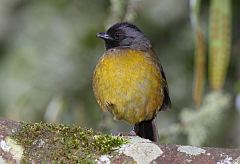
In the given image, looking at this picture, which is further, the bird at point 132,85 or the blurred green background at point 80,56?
the blurred green background at point 80,56

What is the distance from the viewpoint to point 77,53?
667 cm

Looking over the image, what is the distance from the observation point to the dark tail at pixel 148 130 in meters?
5.07

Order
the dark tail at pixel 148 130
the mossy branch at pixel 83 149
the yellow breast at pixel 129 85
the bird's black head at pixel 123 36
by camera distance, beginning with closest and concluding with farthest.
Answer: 1. the mossy branch at pixel 83 149
2. the yellow breast at pixel 129 85
3. the dark tail at pixel 148 130
4. the bird's black head at pixel 123 36

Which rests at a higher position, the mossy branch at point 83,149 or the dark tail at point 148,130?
the dark tail at point 148,130

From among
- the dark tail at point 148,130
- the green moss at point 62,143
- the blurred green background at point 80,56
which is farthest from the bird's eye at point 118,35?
the green moss at point 62,143

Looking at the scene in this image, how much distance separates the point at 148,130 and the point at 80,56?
5.98 ft

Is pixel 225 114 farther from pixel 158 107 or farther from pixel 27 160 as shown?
pixel 27 160

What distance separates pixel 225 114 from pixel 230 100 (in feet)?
0.95

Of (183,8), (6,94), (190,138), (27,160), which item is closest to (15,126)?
(27,160)

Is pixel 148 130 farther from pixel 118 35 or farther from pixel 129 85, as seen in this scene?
pixel 118 35

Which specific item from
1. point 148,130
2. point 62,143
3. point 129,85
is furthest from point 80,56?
point 62,143

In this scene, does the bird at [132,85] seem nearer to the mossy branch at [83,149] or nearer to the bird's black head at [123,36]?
the bird's black head at [123,36]

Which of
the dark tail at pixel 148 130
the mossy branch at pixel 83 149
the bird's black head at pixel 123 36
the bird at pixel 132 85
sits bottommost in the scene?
the mossy branch at pixel 83 149

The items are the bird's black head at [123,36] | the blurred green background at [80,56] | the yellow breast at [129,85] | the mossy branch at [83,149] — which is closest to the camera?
the mossy branch at [83,149]
